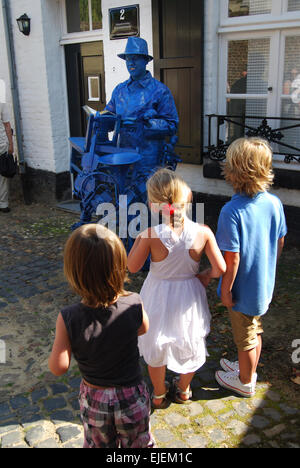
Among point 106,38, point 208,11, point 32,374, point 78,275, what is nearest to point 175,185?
point 78,275

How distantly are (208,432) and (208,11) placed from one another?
4.39 metres

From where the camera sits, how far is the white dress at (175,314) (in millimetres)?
2441

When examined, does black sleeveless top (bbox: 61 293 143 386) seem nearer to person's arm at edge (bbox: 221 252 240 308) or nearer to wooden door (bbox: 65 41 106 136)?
Result: person's arm at edge (bbox: 221 252 240 308)

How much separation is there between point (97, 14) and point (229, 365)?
5.52 meters

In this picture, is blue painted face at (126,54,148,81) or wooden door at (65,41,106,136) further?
wooden door at (65,41,106,136)

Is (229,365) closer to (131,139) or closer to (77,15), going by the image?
(131,139)

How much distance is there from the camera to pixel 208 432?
246 centimetres

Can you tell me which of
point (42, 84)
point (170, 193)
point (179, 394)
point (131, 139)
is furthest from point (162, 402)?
point (42, 84)

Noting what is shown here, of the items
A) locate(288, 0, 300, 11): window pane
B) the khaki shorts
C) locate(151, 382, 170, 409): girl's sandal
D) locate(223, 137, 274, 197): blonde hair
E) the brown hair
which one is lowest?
locate(151, 382, 170, 409): girl's sandal

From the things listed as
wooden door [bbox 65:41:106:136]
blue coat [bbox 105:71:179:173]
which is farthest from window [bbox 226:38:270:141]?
wooden door [bbox 65:41:106:136]

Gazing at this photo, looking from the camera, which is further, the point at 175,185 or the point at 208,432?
the point at 208,432

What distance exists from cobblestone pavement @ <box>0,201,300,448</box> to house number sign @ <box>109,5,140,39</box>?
3.63m

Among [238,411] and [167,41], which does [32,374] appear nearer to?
[238,411]

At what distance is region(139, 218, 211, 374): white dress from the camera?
2441mm
